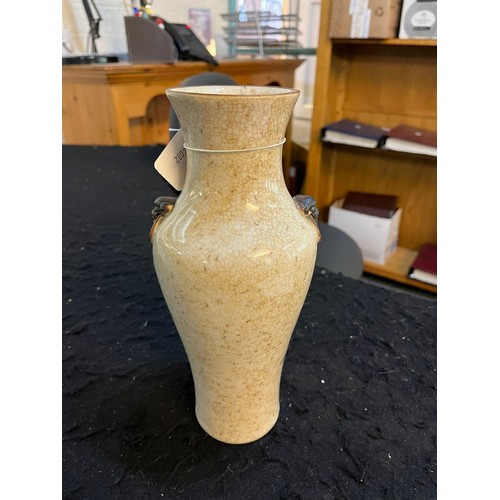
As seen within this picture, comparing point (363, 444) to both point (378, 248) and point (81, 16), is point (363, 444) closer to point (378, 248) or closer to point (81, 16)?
point (378, 248)

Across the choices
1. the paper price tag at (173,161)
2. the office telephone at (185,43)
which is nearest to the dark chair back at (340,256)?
the paper price tag at (173,161)

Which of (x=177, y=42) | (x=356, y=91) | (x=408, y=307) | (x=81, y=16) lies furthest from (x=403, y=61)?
(x=81, y=16)

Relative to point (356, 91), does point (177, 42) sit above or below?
above

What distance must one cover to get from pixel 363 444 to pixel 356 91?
5.79 ft

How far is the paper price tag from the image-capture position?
1.91 ft

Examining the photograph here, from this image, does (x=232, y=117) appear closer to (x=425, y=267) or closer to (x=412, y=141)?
(x=412, y=141)

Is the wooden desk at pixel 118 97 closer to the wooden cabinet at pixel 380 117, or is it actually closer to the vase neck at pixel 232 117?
the wooden cabinet at pixel 380 117

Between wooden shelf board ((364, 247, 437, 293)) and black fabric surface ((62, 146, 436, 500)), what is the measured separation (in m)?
1.09

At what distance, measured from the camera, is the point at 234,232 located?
49 cm

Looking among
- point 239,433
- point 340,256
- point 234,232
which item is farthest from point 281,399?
point 340,256

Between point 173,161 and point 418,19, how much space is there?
4.51ft

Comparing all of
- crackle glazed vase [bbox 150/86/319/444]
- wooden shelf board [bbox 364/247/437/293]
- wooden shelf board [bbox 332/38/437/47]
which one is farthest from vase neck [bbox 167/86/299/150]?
wooden shelf board [bbox 364/247/437/293]

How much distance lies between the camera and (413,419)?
677mm

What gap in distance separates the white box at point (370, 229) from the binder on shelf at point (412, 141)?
0.34m
